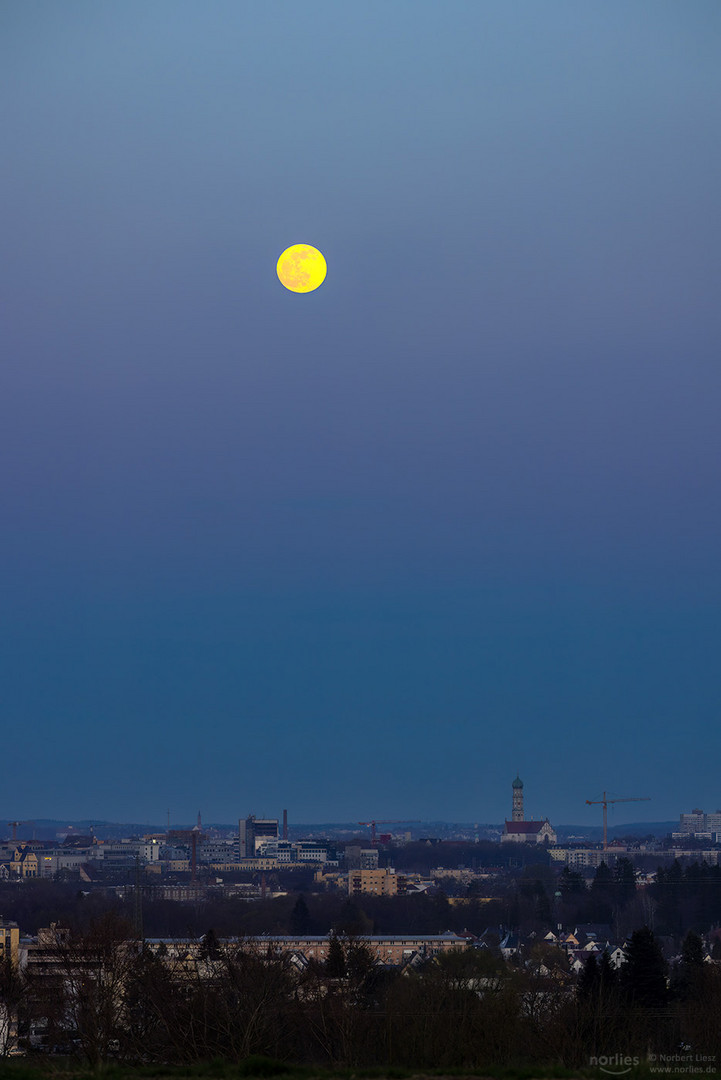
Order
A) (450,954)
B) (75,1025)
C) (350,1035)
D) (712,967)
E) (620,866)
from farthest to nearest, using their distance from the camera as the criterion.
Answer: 1. (620,866)
2. (450,954)
3. (712,967)
4. (75,1025)
5. (350,1035)

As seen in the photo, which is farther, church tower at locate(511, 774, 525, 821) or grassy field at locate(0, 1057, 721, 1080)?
church tower at locate(511, 774, 525, 821)

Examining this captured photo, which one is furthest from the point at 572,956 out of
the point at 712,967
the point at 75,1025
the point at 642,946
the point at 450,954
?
the point at 75,1025

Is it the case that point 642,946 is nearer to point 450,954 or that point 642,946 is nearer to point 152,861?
point 450,954

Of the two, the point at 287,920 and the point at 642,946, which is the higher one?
the point at 642,946

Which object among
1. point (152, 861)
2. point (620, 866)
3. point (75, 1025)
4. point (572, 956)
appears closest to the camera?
point (75, 1025)

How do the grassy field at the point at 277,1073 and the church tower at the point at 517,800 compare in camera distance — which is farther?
the church tower at the point at 517,800

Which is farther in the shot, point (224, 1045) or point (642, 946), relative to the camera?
point (642, 946)

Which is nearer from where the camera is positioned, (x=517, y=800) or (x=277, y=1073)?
(x=277, y=1073)
